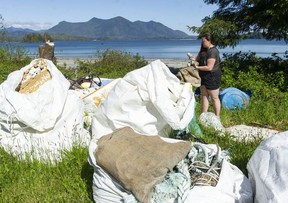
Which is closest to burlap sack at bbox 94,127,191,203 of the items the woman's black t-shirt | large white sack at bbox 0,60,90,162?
large white sack at bbox 0,60,90,162

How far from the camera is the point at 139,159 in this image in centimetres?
282

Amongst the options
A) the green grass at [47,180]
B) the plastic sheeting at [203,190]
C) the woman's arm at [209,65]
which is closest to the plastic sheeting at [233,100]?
the woman's arm at [209,65]

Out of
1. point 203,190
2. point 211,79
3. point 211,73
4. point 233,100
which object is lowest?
point 233,100

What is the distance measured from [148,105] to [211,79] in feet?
8.71

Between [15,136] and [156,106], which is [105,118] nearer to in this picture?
[156,106]

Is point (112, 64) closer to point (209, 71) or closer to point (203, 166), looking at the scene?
point (209, 71)

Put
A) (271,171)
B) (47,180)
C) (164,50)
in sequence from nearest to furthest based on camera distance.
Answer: (271,171) → (47,180) → (164,50)

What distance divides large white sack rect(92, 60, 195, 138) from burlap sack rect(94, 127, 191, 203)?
0.62 m

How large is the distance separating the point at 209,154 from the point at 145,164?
62 centimetres

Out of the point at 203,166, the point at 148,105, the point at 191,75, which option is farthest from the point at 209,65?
the point at 203,166

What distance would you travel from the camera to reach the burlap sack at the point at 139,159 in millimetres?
2695

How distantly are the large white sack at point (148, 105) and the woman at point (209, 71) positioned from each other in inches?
91.0

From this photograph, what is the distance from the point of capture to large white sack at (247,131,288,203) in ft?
7.30

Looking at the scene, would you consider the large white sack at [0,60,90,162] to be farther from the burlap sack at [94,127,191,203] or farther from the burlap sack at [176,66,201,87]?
the burlap sack at [176,66,201,87]
